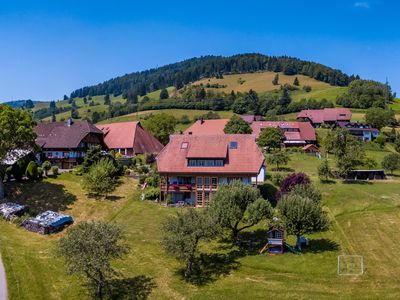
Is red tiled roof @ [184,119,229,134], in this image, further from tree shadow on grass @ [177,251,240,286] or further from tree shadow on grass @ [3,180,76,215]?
tree shadow on grass @ [177,251,240,286]

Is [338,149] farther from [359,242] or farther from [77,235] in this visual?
[77,235]

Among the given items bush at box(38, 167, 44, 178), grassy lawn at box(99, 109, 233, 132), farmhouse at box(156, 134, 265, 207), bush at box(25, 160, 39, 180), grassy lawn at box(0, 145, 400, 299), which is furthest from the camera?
grassy lawn at box(99, 109, 233, 132)

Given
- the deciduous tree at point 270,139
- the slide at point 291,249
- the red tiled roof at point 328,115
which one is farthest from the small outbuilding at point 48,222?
the red tiled roof at point 328,115

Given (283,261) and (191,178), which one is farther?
(191,178)

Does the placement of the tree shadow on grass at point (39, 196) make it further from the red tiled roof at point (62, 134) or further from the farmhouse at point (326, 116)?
the farmhouse at point (326, 116)

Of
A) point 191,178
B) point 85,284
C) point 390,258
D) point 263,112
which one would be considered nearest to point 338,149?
point 191,178

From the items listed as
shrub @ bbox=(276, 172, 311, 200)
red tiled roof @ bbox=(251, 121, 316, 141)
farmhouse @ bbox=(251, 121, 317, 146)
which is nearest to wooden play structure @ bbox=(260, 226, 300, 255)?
shrub @ bbox=(276, 172, 311, 200)

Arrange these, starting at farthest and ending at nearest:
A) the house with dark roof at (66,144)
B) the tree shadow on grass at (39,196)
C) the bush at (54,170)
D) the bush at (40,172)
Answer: the house with dark roof at (66,144)
the bush at (54,170)
the bush at (40,172)
the tree shadow on grass at (39,196)
